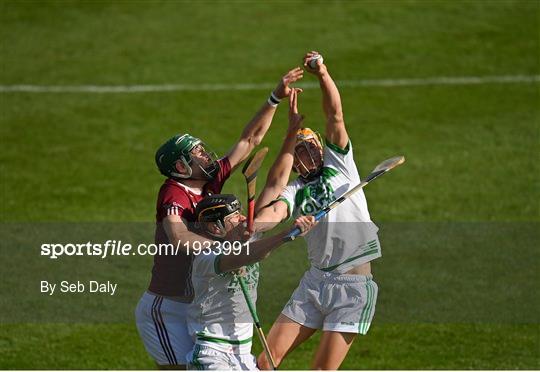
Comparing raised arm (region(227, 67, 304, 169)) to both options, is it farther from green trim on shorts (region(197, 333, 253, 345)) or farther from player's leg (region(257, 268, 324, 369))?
green trim on shorts (region(197, 333, 253, 345))

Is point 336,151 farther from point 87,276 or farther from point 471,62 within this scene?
point 471,62

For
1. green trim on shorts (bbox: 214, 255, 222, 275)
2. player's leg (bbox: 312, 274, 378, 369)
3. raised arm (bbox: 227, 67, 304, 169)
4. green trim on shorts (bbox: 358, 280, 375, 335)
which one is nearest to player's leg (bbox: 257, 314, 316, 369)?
player's leg (bbox: 312, 274, 378, 369)

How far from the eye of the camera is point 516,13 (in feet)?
85.3

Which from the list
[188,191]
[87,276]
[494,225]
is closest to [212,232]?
[188,191]

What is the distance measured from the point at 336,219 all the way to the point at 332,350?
49.9 inches

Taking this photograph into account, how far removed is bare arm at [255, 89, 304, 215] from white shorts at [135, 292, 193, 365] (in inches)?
47.3

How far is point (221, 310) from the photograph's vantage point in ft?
34.9

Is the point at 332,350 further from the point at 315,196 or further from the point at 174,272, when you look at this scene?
the point at 174,272

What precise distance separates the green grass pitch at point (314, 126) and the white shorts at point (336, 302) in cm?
260

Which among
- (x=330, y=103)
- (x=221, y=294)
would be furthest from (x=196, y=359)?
(x=330, y=103)

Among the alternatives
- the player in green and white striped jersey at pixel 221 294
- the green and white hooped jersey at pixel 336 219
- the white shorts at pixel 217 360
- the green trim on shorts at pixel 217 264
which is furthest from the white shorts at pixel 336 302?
the green trim on shorts at pixel 217 264

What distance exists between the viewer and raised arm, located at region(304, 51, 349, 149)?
448 inches

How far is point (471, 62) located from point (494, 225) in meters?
6.36

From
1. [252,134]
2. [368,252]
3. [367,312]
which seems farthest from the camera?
[252,134]
